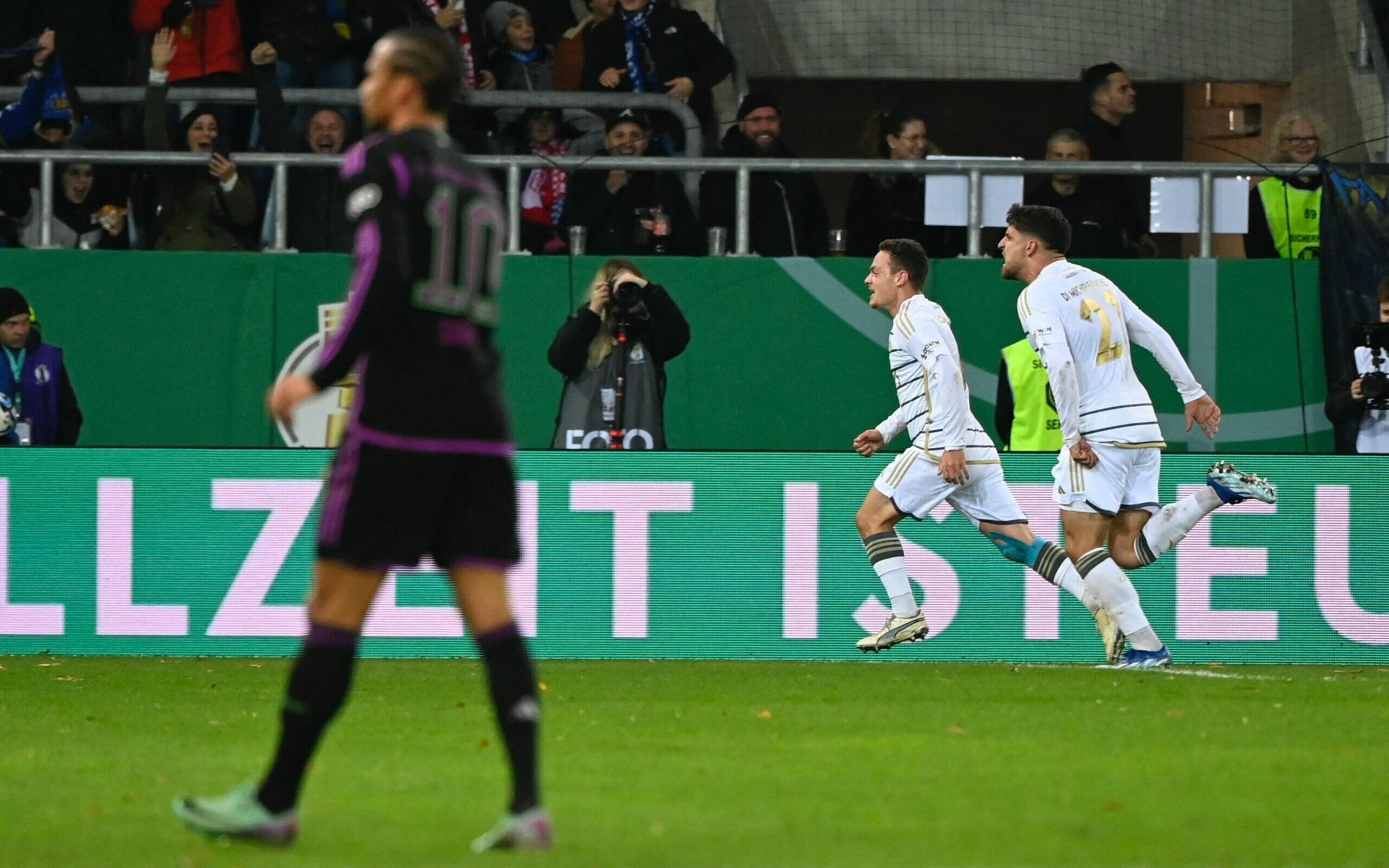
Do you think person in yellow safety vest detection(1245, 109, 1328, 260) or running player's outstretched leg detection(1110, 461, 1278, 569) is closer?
running player's outstretched leg detection(1110, 461, 1278, 569)

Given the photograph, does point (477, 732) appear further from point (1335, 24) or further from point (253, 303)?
point (1335, 24)

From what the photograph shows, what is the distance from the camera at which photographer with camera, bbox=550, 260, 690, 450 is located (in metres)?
12.9

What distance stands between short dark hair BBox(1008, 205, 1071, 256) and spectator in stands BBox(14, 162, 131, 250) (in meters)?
6.28

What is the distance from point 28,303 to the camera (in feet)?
45.2

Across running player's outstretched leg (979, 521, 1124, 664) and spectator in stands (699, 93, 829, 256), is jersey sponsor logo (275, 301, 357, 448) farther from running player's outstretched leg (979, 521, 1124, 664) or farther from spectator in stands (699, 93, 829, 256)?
running player's outstretched leg (979, 521, 1124, 664)

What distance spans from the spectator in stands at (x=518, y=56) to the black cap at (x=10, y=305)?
400cm

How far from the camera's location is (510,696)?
5449mm

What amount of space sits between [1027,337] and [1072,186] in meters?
3.33

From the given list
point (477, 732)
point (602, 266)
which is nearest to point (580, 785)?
point (477, 732)

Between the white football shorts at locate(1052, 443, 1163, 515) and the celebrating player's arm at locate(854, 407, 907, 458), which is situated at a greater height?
the celebrating player's arm at locate(854, 407, 907, 458)

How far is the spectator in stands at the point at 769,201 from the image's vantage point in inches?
553

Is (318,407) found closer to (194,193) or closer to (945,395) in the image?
(194,193)

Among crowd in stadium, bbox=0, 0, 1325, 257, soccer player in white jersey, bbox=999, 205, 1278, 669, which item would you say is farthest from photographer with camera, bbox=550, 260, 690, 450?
A: soccer player in white jersey, bbox=999, 205, 1278, 669

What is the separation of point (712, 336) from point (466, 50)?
2.86 meters
